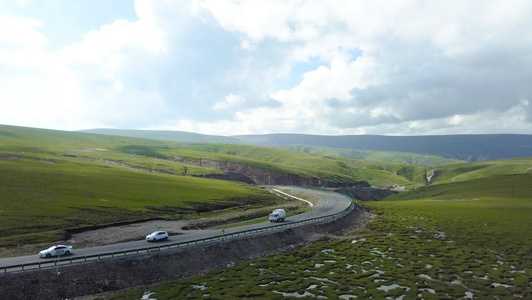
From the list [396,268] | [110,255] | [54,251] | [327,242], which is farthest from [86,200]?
[396,268]

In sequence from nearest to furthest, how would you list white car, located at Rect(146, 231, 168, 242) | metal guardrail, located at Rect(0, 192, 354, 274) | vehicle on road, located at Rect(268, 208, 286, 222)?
metal guardrail, located at Rect(0, 192, 354, 274), white car, located at Rect(146, 231, 168, 242), vehicle on road, located at Rect(268, 208, 286, 222)

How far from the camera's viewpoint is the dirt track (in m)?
35.7

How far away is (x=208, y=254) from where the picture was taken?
49969 mm

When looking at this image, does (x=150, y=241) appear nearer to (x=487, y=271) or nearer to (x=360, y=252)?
(x=360, y=252)

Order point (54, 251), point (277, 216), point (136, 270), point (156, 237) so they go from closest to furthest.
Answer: point (136, 270), point (54, 251), point (156, 237), point (277, 216)

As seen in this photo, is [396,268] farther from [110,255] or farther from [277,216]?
[110,255]

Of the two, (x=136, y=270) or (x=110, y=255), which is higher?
(x=110, y=255)

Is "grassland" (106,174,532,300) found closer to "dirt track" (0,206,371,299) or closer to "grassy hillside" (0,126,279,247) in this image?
"dirt track" (0,206,371,299)

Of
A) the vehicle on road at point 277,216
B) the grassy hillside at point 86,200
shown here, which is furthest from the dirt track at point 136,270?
the grassy hillside at point 86,200

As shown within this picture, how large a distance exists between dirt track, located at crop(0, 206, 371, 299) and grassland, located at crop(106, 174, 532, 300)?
3.16 m

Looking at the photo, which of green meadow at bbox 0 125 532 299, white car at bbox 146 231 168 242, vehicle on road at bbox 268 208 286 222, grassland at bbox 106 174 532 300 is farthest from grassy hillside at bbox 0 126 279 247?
grassland at bbox 106 174 532 300

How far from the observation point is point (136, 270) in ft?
139

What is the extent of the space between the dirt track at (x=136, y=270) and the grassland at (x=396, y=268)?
3159 millimetres

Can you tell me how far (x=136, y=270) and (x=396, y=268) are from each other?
1355 inches
